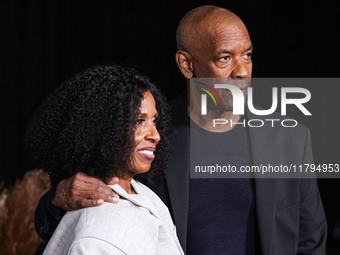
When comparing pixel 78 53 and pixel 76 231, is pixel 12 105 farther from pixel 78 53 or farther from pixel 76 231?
pixel 76 231

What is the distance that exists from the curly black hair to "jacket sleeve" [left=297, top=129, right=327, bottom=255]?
0.64 meters

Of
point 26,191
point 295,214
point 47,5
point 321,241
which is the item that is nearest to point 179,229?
point 295,214

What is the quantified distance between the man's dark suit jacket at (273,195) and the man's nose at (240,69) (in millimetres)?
160

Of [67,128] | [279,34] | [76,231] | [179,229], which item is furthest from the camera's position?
[279,34]

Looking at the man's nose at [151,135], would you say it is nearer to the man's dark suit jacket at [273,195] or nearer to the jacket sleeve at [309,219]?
the man's dark suit jacket at [273,195]

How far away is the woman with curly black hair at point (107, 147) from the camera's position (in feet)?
4.43

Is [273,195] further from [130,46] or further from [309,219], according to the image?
[130,46]

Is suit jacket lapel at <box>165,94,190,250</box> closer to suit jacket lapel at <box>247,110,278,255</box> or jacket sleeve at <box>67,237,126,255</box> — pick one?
suit jacket lapel at <box>247,110,278,255</box>

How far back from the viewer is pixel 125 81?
1.51 meters

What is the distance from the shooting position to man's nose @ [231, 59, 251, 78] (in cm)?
181

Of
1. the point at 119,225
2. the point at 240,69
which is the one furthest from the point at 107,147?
the point at 240,69

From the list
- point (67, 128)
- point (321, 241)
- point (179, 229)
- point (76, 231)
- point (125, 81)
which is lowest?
point (321, 241)

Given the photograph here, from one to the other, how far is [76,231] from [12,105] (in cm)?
211

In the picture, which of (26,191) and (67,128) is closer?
(67,128)
